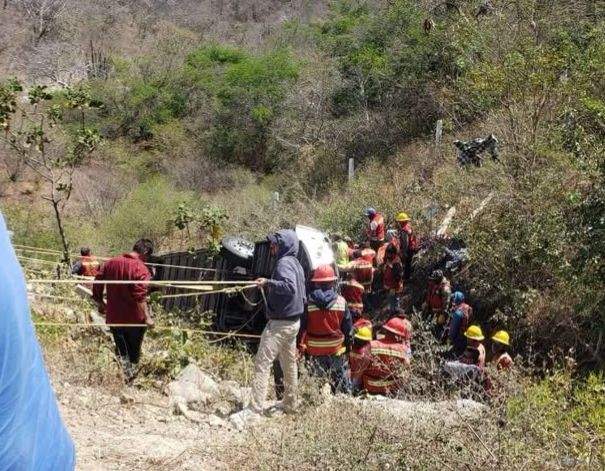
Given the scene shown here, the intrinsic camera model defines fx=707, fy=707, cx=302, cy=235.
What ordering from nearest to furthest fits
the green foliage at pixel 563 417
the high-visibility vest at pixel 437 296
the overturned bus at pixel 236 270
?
1. the green foliage at pixel 563 417
2. the overturned bus at pixel 236 270
3. the high-visibility vest at pixel 437 296

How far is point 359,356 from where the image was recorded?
659 cm

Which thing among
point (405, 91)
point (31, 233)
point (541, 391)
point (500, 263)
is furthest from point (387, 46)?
point (541, 391)

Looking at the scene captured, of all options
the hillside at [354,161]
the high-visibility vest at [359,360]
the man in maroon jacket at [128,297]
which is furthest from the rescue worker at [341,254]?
the man in maroon jacket at [128,297]

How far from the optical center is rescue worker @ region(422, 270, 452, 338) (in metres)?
8.83

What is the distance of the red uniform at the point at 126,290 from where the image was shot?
6117mm

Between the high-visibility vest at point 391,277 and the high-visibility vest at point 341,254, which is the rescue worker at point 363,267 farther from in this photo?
the high-visibility vest at point 391,277

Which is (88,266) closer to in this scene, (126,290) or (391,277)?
Result: (126,290)

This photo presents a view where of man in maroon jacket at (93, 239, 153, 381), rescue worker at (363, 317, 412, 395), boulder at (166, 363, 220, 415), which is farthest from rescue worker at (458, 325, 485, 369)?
man in maroon jacket at (93, 239, 153, 381)

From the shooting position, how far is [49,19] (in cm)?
3466

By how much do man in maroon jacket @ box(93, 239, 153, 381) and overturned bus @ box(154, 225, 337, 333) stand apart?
1.80 m

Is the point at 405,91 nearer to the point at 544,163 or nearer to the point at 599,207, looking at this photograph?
the point at 544,163

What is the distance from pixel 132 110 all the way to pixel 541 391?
93.8ft

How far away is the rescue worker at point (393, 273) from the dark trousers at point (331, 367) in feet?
10.8

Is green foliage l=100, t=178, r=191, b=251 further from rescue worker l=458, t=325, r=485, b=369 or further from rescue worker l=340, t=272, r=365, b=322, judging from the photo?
rescue worker l=458, t=325, r=485, b=369
